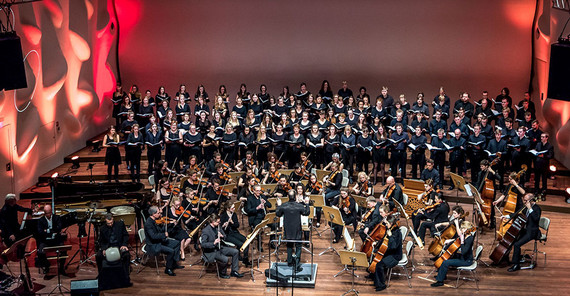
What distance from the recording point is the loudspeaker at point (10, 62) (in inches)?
359

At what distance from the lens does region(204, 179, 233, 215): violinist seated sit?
33.5ft

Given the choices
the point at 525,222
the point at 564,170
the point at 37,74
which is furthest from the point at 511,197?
the point at 37,74

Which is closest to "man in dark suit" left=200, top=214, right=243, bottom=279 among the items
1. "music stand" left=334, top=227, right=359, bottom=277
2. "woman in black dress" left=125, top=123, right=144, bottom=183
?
"music stand" left=334, top=227, right=359, bottom=277

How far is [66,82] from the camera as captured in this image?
13562 mm

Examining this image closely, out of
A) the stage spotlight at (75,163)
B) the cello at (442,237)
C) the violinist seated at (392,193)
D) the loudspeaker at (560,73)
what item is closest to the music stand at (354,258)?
the cello at (442,237)

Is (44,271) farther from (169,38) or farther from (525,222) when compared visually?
(169,38)

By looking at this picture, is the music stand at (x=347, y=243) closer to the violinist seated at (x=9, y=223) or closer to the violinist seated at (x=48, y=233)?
the violinist seated at (x=48, y=233)

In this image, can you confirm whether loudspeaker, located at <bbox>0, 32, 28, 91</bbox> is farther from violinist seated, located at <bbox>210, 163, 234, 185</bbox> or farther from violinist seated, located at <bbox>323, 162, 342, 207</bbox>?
violinist seated, located at <bbox>323, 162, 342, 207</bbox>

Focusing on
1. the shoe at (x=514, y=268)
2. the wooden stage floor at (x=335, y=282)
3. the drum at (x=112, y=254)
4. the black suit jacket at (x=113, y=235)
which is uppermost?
the black suit jacket at (x=113, y=235)

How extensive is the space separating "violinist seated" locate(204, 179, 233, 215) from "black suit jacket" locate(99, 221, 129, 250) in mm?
1565

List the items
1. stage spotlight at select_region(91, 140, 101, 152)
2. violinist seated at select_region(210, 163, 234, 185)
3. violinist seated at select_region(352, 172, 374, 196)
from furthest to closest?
stage spotlight at select_region(91, 140, 101, 152) < violinist seated at select_region(210, 163, 234, 185) < violinist seated at select_region(352, 172, 374, 196)

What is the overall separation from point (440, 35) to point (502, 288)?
28.5ft

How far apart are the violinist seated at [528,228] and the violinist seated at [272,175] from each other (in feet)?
13.0

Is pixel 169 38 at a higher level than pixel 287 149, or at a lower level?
higher
